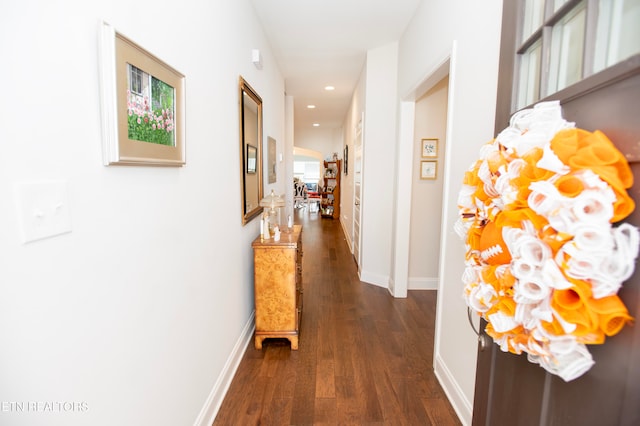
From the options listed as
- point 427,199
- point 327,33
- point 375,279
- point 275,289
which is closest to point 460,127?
point 275,289

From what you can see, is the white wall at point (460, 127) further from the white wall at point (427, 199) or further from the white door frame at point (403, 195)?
the white wall at point (427, 199)

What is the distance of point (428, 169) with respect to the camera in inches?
→ 139

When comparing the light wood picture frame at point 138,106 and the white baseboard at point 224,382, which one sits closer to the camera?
the light wood picture frame at point 138,106

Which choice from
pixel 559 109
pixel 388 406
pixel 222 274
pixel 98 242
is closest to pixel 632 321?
pixel 559 109

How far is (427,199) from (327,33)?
83.1 inches

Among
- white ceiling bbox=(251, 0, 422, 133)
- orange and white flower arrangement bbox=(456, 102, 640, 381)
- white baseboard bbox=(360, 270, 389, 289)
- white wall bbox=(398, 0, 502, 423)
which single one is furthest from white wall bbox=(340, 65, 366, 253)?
orange and white flower arrangement bbox=(456, 102, 640, 381)

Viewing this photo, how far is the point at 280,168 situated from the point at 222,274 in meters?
2.51

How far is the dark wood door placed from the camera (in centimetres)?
56

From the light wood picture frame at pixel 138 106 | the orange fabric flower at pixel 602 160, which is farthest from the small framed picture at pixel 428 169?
the orange fabric flower at pixel 602 160

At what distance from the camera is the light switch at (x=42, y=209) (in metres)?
0.66

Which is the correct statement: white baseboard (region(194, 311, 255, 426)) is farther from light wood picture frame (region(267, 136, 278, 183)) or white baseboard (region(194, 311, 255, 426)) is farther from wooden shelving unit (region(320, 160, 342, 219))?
wooden shelving unit (region(320, 160, 342, 219))

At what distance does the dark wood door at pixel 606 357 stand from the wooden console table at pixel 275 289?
1687 mm

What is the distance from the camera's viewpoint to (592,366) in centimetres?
64

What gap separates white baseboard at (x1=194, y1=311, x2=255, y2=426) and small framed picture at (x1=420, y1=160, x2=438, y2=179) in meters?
2.43
